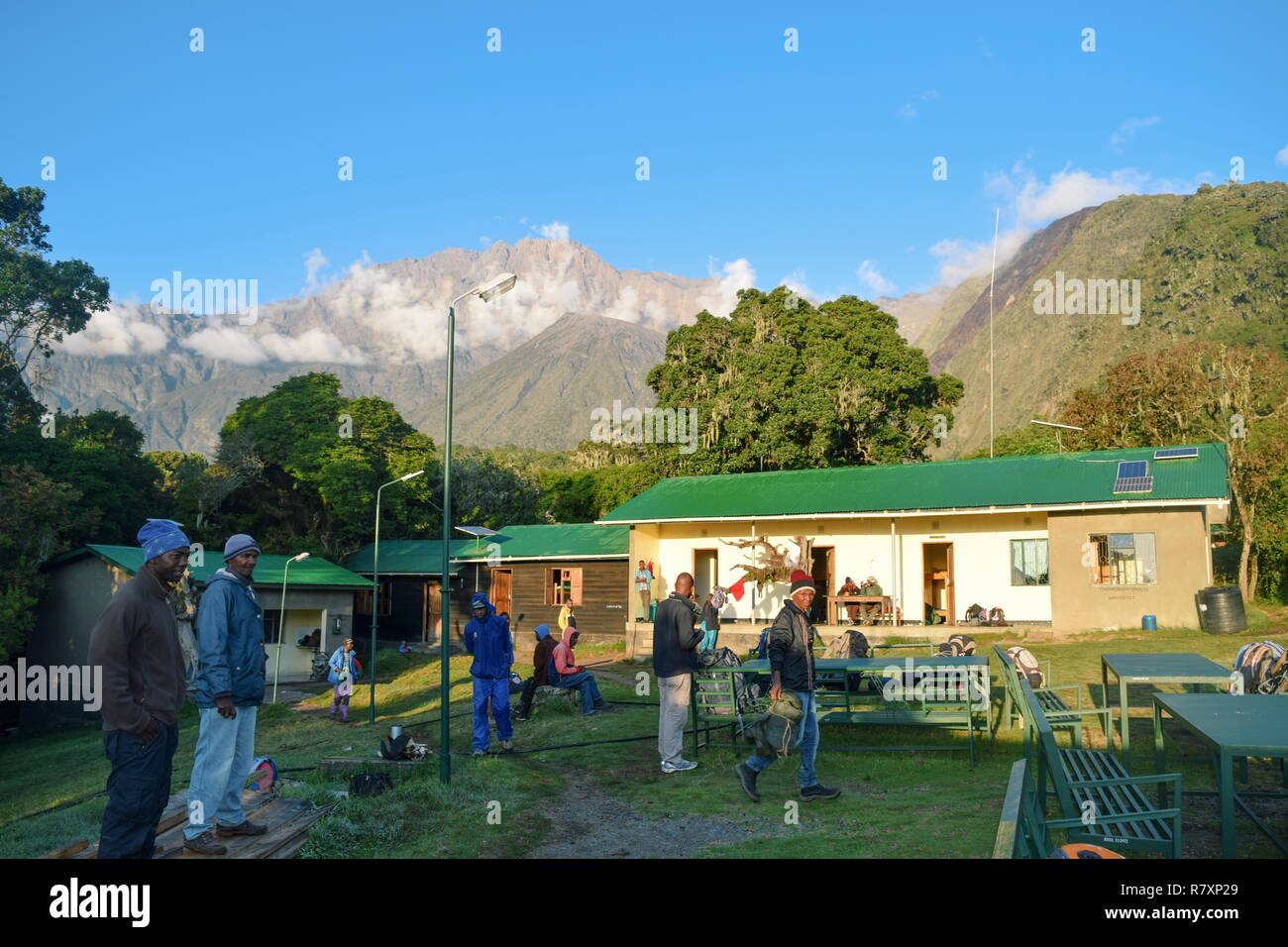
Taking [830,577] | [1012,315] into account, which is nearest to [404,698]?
[830,577]

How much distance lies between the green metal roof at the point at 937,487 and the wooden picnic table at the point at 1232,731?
14331 millimetres

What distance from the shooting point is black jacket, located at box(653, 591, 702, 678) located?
8.95 meters

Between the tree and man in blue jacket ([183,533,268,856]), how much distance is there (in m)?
36.0

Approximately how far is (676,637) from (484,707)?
2.99 meters

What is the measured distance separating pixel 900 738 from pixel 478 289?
657cm

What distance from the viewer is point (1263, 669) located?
871 cm

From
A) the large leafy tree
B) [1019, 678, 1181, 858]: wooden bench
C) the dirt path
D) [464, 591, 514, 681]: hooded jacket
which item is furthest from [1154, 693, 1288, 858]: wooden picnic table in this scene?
the large leafy tree

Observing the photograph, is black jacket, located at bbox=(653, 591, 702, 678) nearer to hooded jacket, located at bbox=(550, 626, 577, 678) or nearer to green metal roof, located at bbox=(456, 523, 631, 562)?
hooded jacket, located at bbox=(550, 626, 577, 678)

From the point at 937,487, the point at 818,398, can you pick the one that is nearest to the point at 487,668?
the point at 937,487

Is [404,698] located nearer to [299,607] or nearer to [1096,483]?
[299,607]

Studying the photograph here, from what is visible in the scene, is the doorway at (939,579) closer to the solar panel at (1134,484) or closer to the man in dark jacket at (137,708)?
the solar panel at (1134,484)

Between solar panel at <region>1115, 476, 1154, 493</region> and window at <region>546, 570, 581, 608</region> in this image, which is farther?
window at <region>546, 570, 581, 608</region>

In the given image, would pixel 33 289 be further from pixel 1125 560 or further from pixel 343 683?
pixel 1125 560

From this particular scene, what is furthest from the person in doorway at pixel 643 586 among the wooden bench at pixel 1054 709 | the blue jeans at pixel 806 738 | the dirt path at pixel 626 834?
the blue jeans at pixel 806 738
